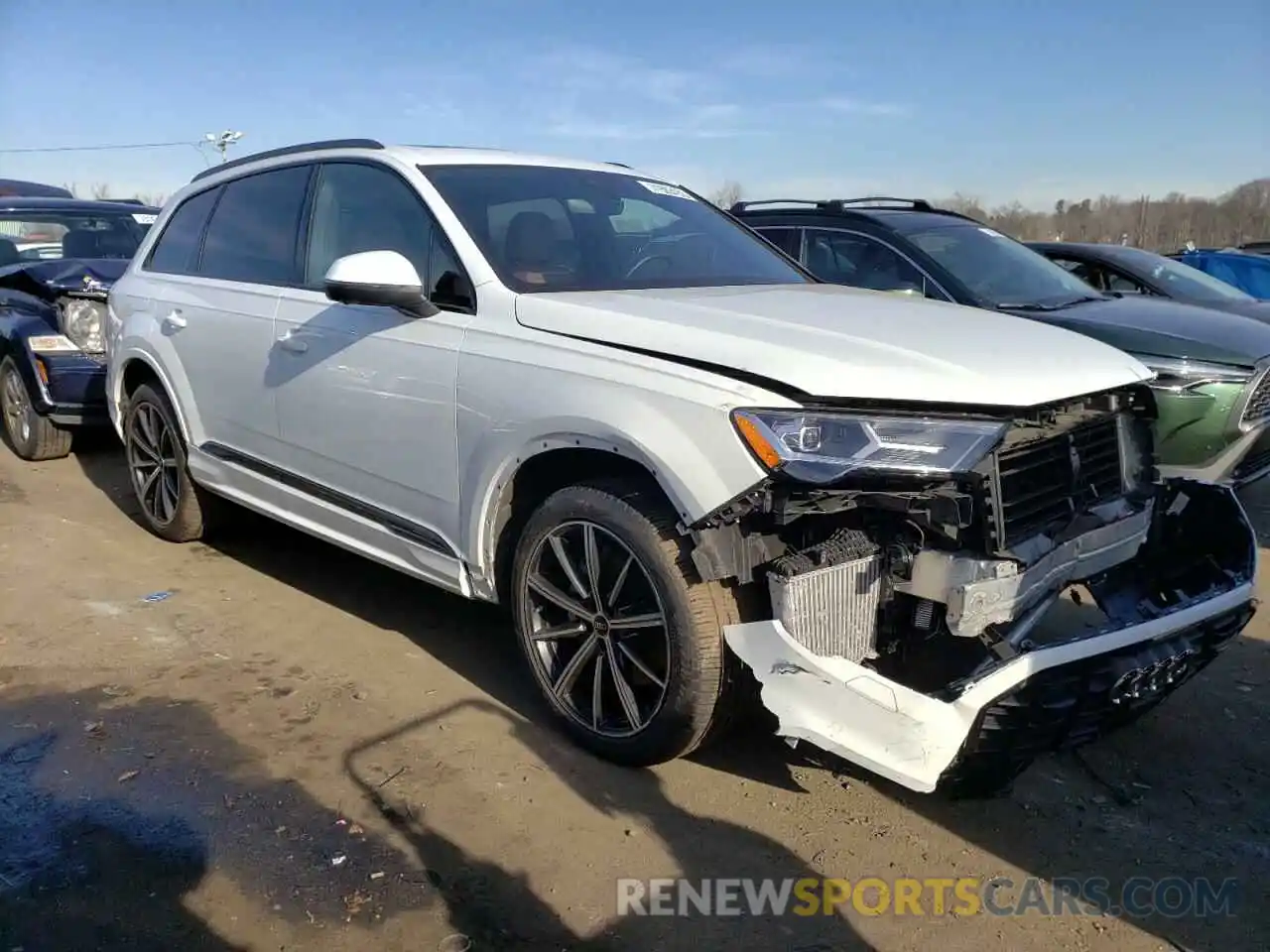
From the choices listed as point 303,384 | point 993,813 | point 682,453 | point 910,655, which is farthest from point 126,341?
point 993,813

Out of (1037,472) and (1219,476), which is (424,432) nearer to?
(1037,472)

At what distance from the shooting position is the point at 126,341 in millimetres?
5254

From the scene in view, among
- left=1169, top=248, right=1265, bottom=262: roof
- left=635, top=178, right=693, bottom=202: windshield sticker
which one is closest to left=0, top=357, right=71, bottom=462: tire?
left=635, top=178, right=693, bottom=202: windshield sticker

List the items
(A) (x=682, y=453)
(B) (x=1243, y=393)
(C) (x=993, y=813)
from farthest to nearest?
(B) (x=1243, y=393) → (C) (x=993, y=813) → (A) (x=682, y=453)

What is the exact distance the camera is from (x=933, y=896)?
2621 mm

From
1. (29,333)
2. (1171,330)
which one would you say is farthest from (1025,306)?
(29,333)

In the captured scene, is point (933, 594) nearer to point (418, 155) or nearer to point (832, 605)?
point (832, 605)

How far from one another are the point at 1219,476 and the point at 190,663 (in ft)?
16.2

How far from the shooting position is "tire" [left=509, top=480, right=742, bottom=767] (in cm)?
281

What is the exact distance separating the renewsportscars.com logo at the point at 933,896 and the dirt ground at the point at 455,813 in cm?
4

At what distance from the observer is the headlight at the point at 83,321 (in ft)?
22.4

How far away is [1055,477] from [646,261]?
1632 mm

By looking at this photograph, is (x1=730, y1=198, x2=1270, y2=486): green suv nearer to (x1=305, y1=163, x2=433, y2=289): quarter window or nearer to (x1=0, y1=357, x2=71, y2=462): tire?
(x1=305, y1=163, x2=433, y2=289): quarter window

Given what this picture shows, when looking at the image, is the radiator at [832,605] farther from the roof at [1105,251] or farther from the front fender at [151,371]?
the roof at [1105,251]
